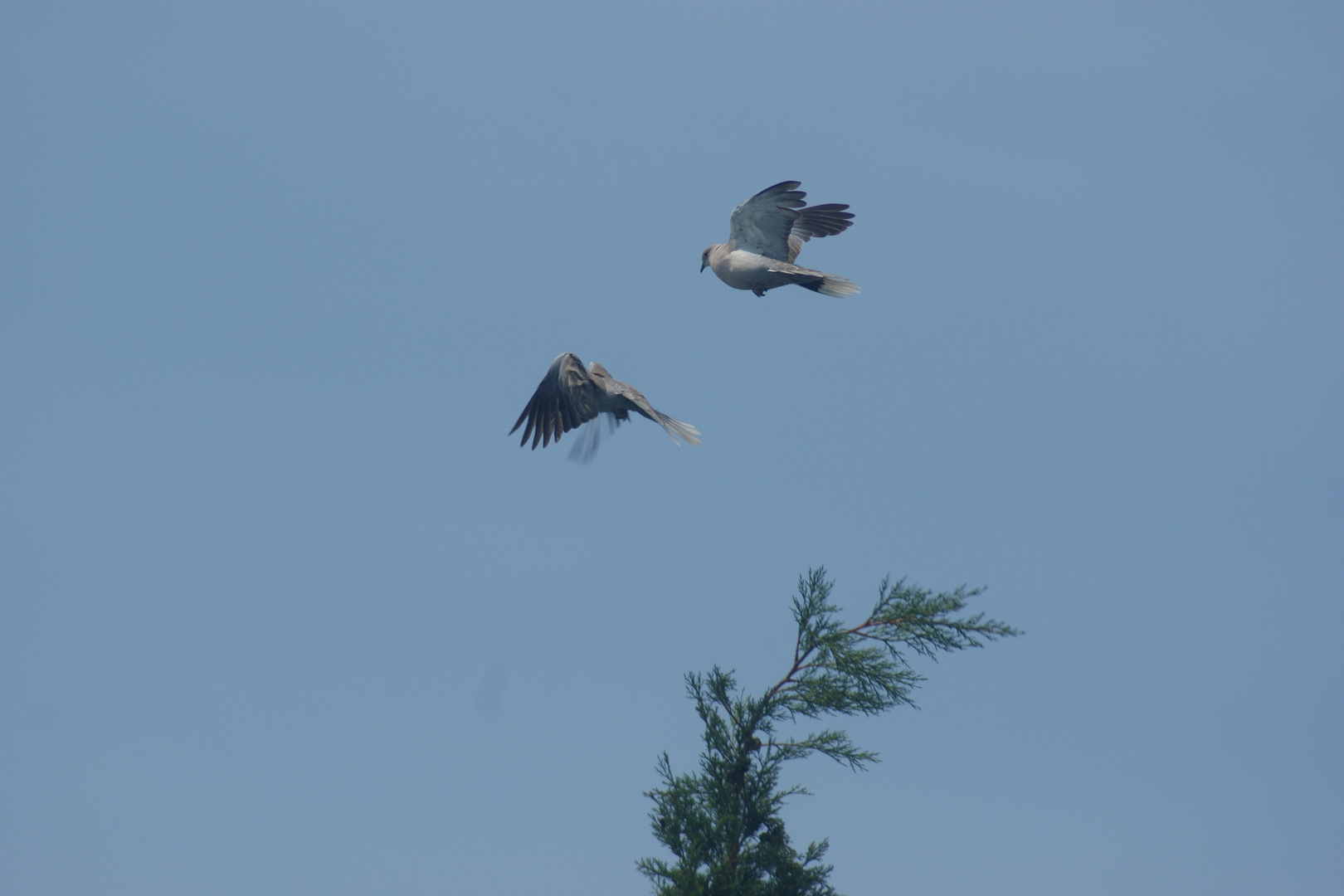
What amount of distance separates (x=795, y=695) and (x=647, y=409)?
199 inches

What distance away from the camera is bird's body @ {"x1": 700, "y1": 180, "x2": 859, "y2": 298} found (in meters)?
16.5

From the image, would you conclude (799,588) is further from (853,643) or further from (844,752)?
(844,752)

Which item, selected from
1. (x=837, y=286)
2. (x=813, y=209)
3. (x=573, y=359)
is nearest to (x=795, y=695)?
(x=573, y=359)

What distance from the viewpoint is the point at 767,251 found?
685 inches

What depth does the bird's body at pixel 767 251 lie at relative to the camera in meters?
16.5

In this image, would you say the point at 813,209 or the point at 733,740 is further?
the point at 813,209

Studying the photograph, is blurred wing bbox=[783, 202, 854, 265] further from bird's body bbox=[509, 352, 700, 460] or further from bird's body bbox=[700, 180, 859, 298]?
bird's body bbox=[509, 352, 700, 460]

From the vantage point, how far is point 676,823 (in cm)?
1123

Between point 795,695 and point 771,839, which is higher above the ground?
point 795,695

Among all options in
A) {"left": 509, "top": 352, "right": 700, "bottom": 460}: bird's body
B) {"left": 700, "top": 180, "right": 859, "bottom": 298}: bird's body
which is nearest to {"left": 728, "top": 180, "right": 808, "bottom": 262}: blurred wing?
{"left": 700, "top": 180, "right": 859, "bottom": 298}: bird's body

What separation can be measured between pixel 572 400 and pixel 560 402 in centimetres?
19

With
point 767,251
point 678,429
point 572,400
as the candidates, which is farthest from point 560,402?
point 767,251

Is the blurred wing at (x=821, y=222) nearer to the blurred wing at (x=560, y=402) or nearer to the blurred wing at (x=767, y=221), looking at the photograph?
the blurred wing at (x=767, y=221)

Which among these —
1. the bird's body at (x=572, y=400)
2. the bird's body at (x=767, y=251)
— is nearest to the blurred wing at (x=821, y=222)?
the bird's body at (x=767, y=251)
